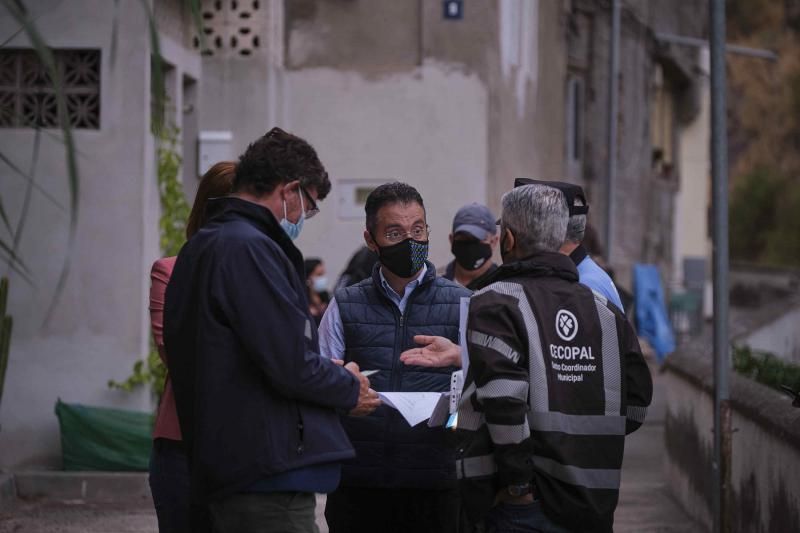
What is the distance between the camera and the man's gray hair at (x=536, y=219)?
4656 millimetres

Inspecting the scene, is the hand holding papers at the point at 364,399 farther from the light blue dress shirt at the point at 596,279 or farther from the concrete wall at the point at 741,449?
the concrete wall at the point at 741,449

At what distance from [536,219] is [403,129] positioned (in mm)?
10136

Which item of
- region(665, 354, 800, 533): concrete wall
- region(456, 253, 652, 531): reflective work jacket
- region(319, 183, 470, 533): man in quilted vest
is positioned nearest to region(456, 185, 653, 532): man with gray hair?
region(456, 253, 652, 531): reflective work jacket

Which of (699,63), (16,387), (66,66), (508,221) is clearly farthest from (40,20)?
(699,63)

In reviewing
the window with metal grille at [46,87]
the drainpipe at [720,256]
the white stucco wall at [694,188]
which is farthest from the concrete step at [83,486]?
the white stucco wall at [694,188]

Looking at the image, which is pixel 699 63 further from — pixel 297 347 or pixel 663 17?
pixel 297 347

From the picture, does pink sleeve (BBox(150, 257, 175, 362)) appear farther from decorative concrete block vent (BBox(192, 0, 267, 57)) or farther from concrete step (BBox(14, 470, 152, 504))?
decorative concrete block vent (BBox(192, 0, 267, 57))

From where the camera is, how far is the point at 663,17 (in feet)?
100

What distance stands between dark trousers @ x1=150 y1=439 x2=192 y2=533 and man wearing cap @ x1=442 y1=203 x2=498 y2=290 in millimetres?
2746

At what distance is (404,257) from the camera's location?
5266 mm

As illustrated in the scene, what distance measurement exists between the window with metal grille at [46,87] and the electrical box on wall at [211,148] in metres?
2.50

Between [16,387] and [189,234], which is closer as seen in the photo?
[189,234]

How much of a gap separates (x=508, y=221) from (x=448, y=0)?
1014cm

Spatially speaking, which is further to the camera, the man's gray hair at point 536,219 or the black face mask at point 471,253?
the black face mask at point 471,253
